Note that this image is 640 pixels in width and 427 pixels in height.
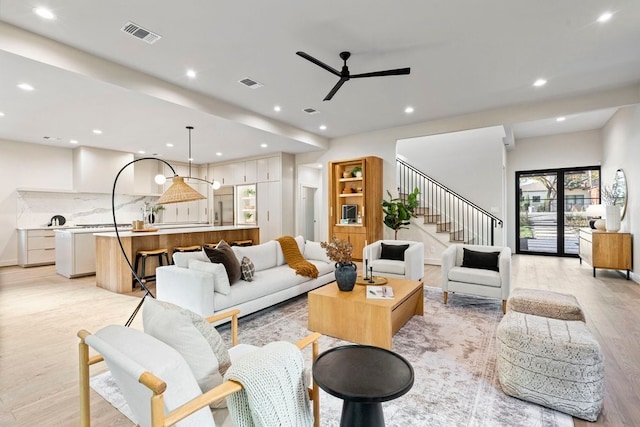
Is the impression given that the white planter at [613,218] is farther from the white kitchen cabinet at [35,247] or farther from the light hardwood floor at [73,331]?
the white kitchen cabinet at [35,247]

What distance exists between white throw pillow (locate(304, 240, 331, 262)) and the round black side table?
3187 mm

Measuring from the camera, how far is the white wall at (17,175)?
669cm

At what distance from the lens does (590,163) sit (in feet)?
25.0

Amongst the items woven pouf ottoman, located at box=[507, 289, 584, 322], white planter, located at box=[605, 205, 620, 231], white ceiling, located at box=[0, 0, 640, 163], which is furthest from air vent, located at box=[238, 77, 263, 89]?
white planter, located at box=[605, 205, 620, 231]

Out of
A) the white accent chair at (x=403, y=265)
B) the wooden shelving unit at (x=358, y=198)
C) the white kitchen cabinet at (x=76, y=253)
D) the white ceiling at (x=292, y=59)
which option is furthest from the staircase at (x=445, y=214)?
the white kitchen cabinet at (x=76, y=253)

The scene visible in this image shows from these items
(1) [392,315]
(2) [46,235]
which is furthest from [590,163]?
(2) [46,235]

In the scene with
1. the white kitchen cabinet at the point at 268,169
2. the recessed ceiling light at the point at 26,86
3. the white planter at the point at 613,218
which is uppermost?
the recessed ceiling light at the point at 26,86

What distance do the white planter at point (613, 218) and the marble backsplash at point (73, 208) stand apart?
10.8 metres

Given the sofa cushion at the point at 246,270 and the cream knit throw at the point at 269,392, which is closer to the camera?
the cream knit throw at the point at 269,392

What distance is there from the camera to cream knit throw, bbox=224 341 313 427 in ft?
3.64

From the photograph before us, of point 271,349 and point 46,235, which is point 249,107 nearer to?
point 271,349

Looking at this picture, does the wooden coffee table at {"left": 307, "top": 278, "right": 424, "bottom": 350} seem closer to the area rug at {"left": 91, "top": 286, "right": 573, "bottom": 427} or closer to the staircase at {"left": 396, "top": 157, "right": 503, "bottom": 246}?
the area rug at {"left": 91, "top": 286, "right": 573, "bottom": 427}

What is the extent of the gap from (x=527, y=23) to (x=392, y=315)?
3088 millimetres

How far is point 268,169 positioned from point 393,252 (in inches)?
183
